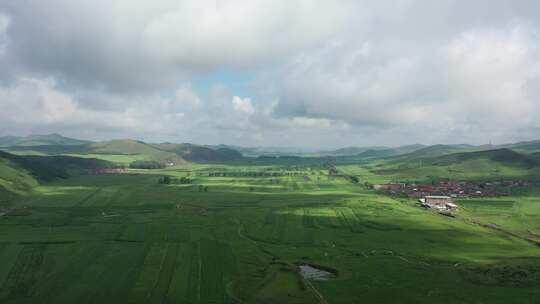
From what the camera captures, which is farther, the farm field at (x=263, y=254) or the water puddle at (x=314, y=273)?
the water puddle at (x=314, y=273)

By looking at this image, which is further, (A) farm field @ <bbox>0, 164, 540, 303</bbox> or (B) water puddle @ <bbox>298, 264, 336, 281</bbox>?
(B) water puddle @ <bbox>298, 264, 336, 281</bbox>

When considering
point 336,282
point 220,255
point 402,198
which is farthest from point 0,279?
point 402,198

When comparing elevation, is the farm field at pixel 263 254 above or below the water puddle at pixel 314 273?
above

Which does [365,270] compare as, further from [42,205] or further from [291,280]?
[42,205]

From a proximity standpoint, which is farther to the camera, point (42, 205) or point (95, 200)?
point (95, 200)

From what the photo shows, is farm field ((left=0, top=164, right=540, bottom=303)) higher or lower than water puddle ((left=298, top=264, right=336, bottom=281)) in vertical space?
higher
